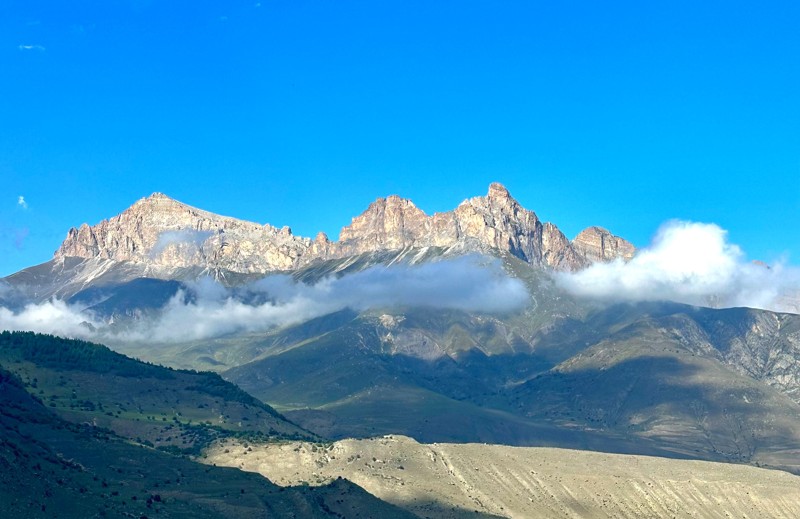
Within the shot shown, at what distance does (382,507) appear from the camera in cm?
18788

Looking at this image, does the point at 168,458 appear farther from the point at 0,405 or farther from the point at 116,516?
the point at 116,516

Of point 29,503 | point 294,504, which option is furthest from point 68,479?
point 294,504

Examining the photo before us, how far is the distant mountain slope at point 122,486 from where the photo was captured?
5423 inches

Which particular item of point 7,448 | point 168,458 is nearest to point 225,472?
point 168,458

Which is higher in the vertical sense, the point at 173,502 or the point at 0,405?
the point at 0,405

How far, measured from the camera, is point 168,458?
191 meters

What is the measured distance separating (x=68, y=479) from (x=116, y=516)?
15.0 meters

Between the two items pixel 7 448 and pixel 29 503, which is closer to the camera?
pixel 29 503

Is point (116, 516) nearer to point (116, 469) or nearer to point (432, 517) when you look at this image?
point (116, 469)

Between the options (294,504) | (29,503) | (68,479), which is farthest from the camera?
(294,504)

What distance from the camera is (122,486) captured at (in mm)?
162375

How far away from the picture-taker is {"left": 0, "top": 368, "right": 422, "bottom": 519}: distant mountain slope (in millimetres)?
137750

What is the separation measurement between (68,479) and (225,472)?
43.6 meters

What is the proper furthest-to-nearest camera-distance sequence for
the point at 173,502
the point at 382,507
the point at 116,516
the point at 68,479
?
the point at 382,507 < the point at 173,502 < the point at 68,479 < the point at 116,516
